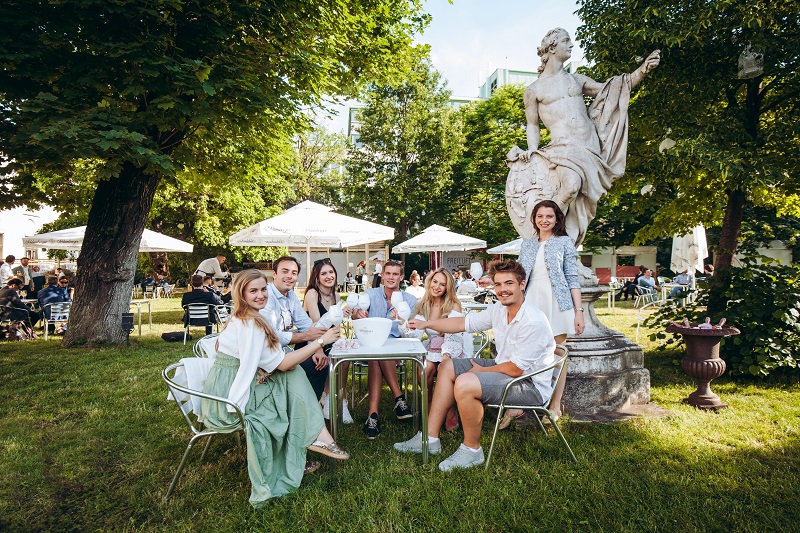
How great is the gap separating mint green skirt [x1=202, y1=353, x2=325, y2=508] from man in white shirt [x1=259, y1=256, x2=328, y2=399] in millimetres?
751

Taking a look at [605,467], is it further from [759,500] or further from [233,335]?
[233,335]

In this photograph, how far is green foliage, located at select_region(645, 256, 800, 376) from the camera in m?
5.12

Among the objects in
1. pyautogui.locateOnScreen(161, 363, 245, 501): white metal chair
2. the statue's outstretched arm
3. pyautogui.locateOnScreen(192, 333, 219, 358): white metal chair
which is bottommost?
pyautogui.locateOnScreen(161, 363, 245, 501): white metal chair

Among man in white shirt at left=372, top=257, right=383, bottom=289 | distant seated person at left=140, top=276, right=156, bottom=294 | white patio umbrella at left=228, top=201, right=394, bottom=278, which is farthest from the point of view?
distant seated person at left=140, top=276, right=156, bottom=294

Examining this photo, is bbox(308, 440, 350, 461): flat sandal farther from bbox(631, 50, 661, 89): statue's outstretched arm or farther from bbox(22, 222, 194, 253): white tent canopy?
bbox(22, 222, 194, 253): white tent canopy

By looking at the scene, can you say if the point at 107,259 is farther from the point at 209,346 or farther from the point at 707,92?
the point at 707,92

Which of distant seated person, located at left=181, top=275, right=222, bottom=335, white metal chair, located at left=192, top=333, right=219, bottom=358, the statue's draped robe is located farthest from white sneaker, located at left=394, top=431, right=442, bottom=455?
distant seated person, located at left=181, top=275, right=222, bottom=335

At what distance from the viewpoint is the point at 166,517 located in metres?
2.62

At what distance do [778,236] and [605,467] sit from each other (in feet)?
80.0

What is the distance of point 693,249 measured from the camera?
11977 mm

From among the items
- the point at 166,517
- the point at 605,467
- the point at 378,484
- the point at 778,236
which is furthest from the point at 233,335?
the point at 778,236

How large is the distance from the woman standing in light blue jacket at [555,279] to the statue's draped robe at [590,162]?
2.95ft

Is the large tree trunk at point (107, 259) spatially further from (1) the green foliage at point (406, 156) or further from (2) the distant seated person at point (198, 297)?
(1) the green foliage at point (406, 156)

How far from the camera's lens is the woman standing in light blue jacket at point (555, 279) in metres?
3.79
